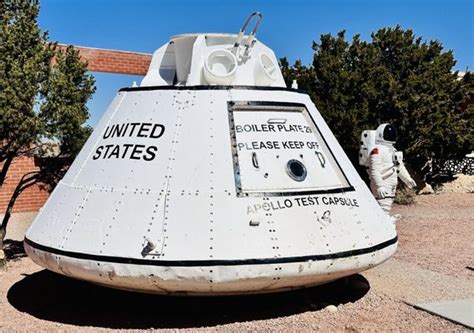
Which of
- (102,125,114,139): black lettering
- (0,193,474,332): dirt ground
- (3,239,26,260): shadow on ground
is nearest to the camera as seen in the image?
(0,193,474,332): dirt ground

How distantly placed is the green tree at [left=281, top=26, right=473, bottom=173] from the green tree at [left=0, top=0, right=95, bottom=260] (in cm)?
706

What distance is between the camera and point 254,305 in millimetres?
5191

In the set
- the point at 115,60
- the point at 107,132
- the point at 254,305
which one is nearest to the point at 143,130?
the point at 107,132

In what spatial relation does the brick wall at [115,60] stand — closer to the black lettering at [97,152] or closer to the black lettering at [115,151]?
the black lettering at [97,152]

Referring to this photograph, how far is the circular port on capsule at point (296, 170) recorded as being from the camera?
486 centimetres

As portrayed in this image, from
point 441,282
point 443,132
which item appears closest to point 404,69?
point 443,132

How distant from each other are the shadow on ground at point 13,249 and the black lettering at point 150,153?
4.22m

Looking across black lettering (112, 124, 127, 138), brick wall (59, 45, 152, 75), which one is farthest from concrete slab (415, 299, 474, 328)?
brick wall (59, 45, 152, 75)

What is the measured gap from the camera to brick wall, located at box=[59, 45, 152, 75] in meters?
15.5

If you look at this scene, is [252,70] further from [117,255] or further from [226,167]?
[117,255]

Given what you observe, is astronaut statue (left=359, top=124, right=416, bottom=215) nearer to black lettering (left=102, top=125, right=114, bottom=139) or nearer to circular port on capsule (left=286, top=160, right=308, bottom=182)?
circular port on capsule (left=286, top=160, right=308, bottom=182)

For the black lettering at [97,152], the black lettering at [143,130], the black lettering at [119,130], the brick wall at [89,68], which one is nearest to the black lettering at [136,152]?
the black lettering at [143,130]

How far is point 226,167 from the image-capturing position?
4.71 metres

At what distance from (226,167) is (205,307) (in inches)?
52.9
